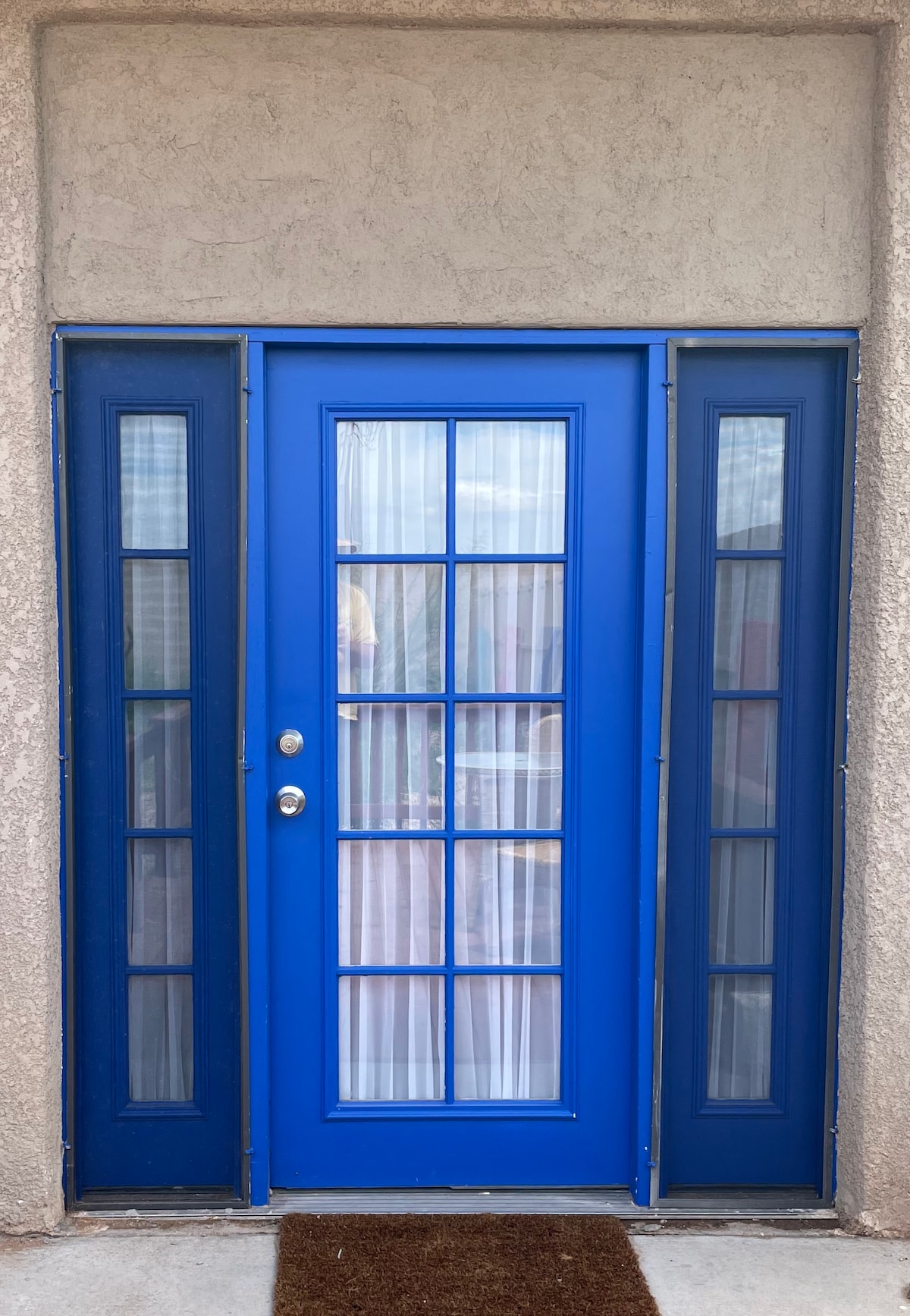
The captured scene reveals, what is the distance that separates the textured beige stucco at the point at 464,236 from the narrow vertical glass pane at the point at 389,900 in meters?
0.81

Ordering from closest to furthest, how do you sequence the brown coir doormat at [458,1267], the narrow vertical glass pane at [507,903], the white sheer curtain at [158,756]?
the brown coir doormat at [458,1267]
the white sheer curtain at [158,756]
the narrow vertical glass pane at [507,903]

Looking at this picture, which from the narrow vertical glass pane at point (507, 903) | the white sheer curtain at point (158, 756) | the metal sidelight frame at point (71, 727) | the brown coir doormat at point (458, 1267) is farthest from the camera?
the narrow vertical glass pane at point (507, 903)

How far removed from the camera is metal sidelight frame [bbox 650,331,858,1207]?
2.80 metres

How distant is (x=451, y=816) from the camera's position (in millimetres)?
2932

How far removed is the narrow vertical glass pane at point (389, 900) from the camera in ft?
9.66

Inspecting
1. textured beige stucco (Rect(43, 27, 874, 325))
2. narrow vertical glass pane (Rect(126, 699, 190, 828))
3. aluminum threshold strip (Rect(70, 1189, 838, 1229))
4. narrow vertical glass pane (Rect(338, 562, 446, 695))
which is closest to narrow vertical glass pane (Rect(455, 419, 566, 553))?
narrow vertical glass pane (Rect(338, 562, 446, 695))

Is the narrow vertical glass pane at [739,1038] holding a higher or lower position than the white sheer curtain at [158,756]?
lower

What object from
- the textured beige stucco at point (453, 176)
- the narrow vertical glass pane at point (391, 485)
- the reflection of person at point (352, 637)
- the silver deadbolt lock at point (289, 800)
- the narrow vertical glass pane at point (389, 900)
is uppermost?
the textured beige stucco at point (453, 176)

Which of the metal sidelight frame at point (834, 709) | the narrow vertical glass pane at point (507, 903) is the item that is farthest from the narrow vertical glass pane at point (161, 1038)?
the metal sidelight frame at point (834, 709)

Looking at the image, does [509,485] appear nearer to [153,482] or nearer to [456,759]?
[456,759]

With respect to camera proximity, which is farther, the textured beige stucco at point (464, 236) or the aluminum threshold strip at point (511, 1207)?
the aluminum threshold strip at point (511, 1207)

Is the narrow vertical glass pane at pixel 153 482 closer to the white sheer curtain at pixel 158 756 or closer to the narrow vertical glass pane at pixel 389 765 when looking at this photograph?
the white sheer curtain at pixel 158 756

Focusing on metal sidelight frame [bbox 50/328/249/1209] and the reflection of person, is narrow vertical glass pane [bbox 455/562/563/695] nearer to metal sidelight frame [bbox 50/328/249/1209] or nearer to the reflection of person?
the reflection of person

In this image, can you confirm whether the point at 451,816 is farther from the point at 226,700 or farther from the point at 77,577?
the point at 77,577
